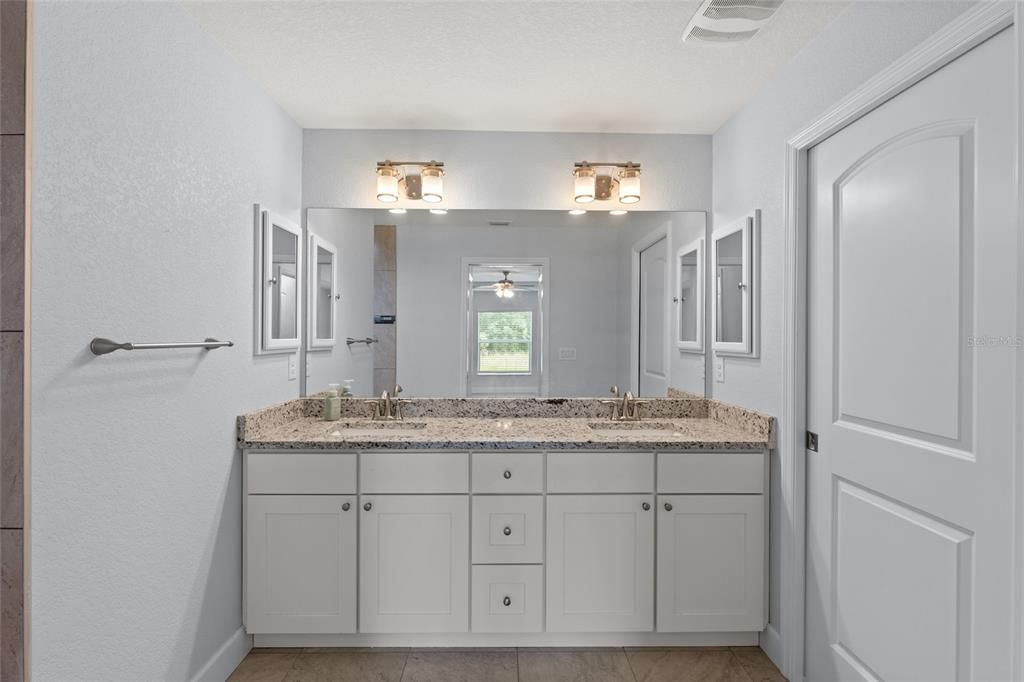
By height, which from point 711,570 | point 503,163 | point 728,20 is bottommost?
point 711,570

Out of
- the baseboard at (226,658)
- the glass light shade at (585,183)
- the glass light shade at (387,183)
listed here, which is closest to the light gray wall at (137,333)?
the baseboard at (226,658)

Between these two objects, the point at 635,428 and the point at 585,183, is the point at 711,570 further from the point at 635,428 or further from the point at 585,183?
the point at 585,183

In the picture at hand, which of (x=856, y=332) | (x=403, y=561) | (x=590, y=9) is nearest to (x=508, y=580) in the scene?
(x=403, y=561)

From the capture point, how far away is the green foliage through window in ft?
9.21

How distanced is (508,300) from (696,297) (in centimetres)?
93

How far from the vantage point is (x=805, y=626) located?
6.73ft

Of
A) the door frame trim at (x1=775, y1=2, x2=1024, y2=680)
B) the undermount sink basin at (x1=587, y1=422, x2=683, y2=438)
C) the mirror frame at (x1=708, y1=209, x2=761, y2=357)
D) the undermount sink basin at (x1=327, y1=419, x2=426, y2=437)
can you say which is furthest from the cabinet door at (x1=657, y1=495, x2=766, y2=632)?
the undermount sink basin at (x1=327, y1=419, x2=426, y2=437)

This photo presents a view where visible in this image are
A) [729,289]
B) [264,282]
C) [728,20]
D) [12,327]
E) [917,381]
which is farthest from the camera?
[729,289]

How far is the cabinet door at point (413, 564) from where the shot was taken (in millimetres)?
2217

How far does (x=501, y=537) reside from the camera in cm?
223

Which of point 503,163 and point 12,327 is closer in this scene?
point 12,327

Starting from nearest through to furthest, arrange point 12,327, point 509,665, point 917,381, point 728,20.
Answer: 1. point 12,327
2. point 917,381
3. point 728,20
4. point 509,665

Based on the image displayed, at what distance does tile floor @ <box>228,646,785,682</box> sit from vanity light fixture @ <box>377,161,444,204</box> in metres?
1.99

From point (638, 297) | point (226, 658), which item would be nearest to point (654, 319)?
point (638, 297)
